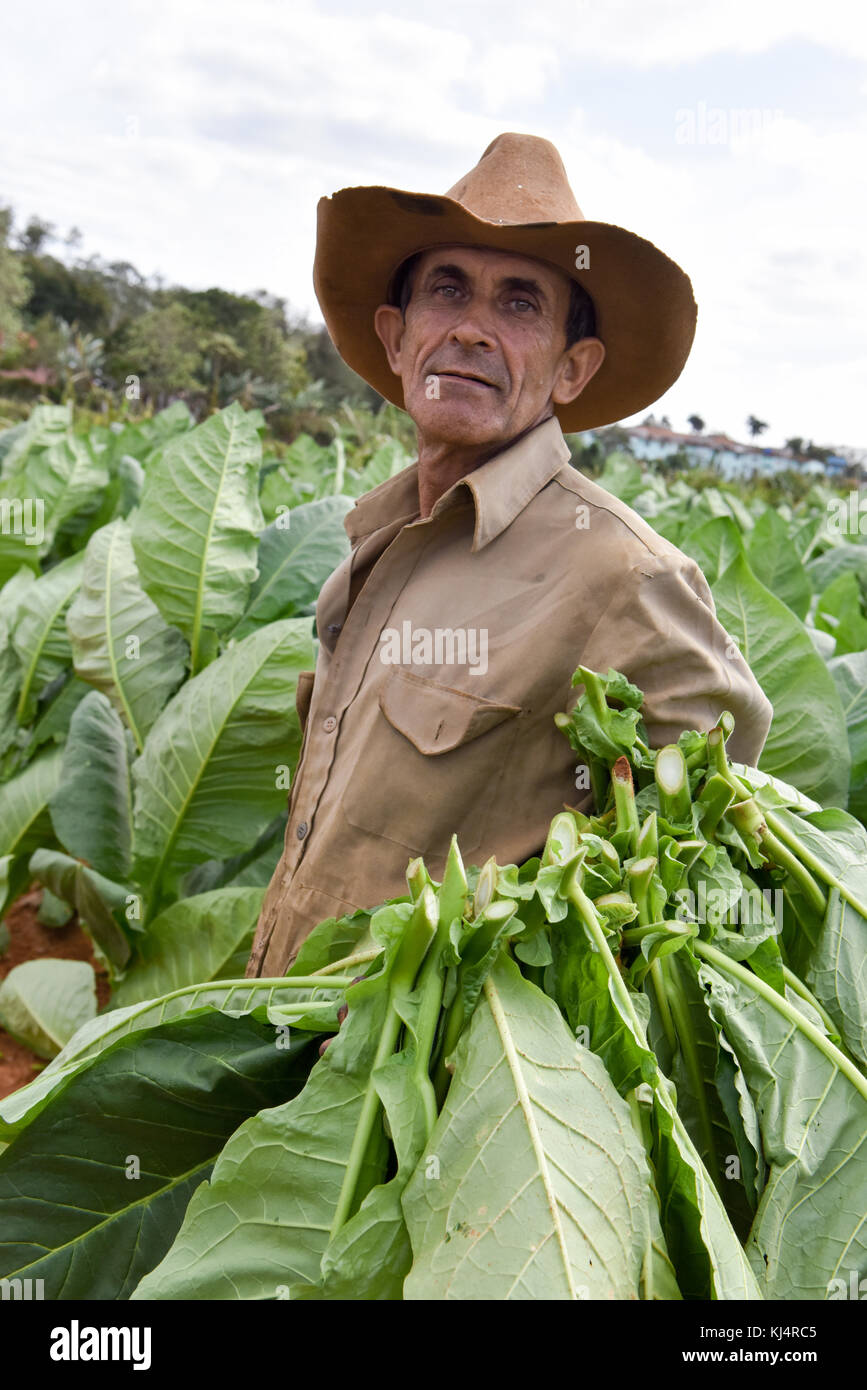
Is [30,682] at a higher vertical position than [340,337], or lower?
lower

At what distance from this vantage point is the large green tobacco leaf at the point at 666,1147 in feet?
3.09

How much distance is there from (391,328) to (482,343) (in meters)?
0.38

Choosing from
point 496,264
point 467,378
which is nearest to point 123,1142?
point 467,378

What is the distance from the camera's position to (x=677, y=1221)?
973mm

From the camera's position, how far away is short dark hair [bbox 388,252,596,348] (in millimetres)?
1869

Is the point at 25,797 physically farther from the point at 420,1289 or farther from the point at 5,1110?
the point at 420,1289

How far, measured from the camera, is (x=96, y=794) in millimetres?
3006

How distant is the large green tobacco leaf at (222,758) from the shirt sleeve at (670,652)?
120cm

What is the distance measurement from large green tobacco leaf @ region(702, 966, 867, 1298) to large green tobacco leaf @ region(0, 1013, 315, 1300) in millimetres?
434

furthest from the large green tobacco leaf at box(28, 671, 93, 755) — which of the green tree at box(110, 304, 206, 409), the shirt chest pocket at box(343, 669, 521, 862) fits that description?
the green tree at box(110, 304, 206, 409)

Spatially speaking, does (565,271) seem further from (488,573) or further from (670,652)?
(670,652)

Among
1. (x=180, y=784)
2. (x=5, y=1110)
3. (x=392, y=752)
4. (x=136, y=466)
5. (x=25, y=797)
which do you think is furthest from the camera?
(x=136, y=466)
